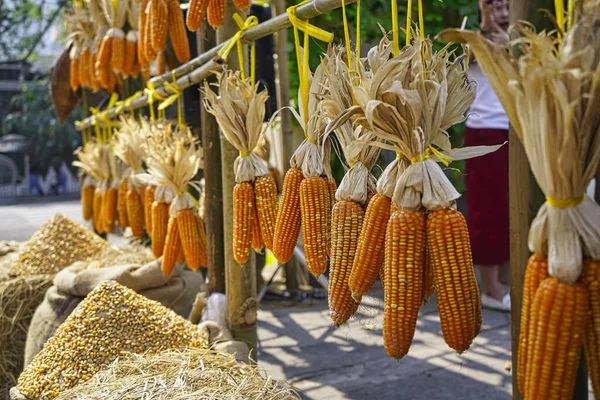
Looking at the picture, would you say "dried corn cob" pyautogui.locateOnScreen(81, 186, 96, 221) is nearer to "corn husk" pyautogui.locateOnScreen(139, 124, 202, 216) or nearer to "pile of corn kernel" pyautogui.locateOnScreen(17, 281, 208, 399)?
"corn husk" pyautogui.locateOnScreen(139, 124, 202, 216)

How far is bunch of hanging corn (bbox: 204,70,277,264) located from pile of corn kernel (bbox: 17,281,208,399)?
0.51 metres

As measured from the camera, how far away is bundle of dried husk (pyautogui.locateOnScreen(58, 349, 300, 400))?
213 cm

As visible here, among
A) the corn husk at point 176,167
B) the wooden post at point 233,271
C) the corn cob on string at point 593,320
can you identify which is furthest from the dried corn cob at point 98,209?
the corn cob on string at point 593,320

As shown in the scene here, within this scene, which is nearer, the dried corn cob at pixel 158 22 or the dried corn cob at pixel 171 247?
the dried corn cob at pixel 171 247

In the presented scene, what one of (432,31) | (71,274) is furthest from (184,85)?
(432,31)

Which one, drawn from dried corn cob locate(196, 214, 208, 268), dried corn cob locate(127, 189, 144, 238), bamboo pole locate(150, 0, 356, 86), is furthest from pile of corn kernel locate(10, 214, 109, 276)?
bamboo pole locate(150, 0, 356, 86)

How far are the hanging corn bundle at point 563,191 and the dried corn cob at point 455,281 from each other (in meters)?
0.25

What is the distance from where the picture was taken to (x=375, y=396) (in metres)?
3.65

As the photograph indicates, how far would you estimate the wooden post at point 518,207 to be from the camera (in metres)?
1.47

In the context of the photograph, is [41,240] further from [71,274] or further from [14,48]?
[14,48]

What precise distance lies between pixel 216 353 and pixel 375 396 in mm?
1396

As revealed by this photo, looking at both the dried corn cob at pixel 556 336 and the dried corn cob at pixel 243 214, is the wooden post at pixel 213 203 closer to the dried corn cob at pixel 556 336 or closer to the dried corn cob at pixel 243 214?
the dried corn cob at pixel 243 214

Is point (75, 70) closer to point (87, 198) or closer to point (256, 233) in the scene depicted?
point (87, 198)

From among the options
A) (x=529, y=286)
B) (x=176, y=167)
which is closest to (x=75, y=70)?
(x=176, y=167)
